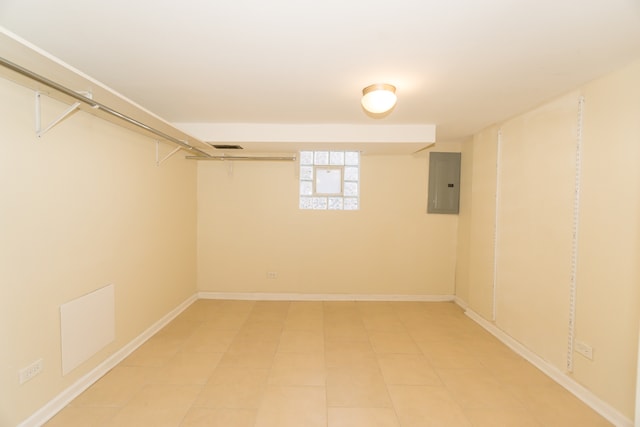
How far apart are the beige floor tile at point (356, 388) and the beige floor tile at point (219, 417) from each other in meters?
0.59

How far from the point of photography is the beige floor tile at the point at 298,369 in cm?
244

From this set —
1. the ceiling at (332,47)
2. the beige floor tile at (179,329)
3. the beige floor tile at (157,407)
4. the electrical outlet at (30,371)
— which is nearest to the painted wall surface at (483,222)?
the ceiling at (332,47)

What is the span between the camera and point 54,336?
2020 mm

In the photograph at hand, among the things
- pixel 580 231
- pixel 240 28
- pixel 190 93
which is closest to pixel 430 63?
pixel 240 28

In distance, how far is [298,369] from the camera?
2617 mm

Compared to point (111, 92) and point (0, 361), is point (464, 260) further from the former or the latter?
point (0, 361)

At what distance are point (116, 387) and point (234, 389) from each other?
926 millimetres

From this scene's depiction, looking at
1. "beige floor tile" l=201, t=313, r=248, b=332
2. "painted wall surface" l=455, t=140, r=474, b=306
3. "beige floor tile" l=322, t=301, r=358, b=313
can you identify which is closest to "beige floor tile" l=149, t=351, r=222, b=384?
"beige floor tile" l=201, t=313, r=248, b=332

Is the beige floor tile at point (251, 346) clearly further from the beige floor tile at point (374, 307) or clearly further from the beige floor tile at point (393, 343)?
the beige floor tile at point (374, 307)

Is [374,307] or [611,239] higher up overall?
[611,239]

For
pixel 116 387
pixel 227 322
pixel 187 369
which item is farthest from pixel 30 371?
pixel 227 322

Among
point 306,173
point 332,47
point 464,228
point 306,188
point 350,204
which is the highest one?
point 332,47

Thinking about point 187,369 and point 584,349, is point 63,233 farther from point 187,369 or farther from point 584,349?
point 584,349

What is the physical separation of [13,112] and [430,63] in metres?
2.55
